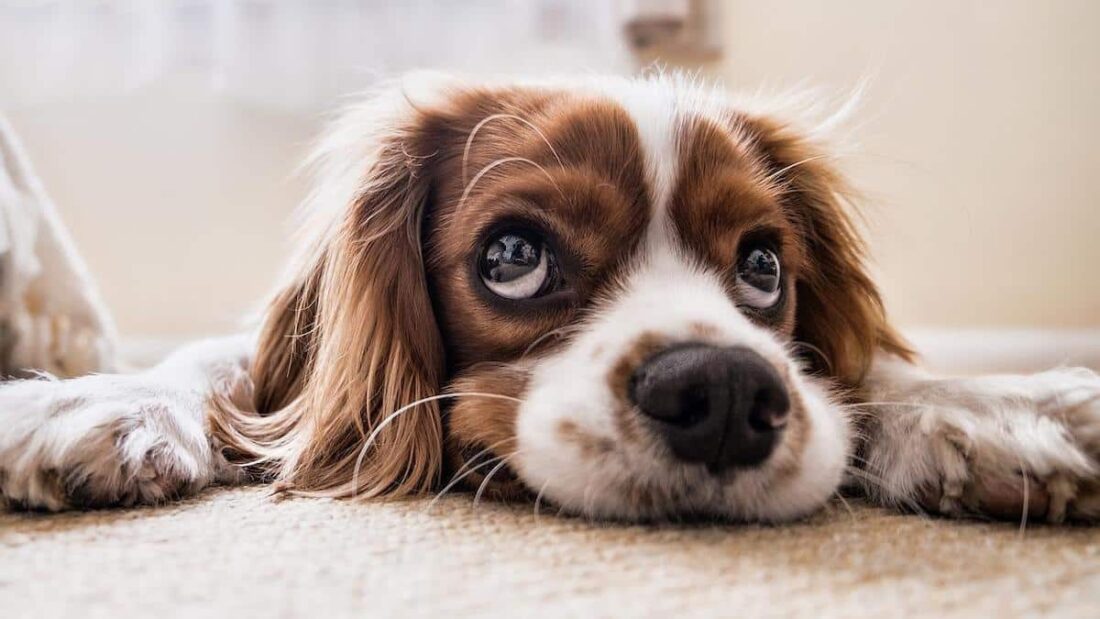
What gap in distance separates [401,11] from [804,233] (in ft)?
6.44

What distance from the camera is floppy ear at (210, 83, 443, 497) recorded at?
126cm

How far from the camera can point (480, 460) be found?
3.96ft

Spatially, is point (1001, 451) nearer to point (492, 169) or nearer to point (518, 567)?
point (518, 567)

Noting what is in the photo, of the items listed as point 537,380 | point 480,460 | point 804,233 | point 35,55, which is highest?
point 35,55

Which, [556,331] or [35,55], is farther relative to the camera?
[35,55]

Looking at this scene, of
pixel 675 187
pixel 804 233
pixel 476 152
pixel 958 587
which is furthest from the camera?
A: pixel 804 233

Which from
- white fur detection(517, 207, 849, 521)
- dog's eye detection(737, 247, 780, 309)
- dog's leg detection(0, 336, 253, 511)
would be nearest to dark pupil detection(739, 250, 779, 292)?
dog's eye detection(737, 247, 780, 309)

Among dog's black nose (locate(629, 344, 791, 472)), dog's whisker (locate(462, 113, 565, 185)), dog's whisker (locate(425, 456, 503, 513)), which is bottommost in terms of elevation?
dog's whisker (locate(425, 456, 503, 513))

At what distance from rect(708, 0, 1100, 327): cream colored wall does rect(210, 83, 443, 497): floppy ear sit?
7.33 ft

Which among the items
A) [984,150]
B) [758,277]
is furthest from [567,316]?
[984,150]

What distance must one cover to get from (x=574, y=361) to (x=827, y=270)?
71 centimetres

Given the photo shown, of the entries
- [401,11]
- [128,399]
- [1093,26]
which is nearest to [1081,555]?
[128,399]

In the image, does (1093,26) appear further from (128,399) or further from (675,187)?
(128,399)

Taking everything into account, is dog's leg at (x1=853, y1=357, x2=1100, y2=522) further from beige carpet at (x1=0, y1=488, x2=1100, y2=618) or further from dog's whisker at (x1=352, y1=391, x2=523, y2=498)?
dog's whisker at (x1=352, y1=391, x2=523, y2=498)
